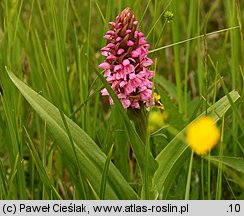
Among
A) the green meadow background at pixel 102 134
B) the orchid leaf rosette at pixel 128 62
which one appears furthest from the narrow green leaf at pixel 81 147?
the orchid leaf rosette at pixel 128 62

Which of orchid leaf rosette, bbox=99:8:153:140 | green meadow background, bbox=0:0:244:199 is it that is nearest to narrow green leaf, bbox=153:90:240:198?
green meadow background, bbox=0:0:244:199

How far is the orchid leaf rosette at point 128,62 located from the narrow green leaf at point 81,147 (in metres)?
0.13

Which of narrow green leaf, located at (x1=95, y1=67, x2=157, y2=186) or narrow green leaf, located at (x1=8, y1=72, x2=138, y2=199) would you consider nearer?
narrow green leaf, located at (x1=95, y1=67, x2=157, y2=186)

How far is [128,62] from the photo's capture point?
1.16m

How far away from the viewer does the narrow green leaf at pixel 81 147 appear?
1211 millimetres

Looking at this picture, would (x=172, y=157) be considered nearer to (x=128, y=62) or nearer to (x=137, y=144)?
(x=137, y=144)

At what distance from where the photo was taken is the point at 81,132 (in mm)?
1236

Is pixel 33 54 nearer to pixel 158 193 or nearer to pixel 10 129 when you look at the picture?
pixel 10 129

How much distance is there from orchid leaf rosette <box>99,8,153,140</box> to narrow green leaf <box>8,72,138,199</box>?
13 cm

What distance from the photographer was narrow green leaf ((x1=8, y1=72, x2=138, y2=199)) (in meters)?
1.21

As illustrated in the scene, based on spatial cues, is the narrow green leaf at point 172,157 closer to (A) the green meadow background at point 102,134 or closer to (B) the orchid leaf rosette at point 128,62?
(A) the green meadow background at point 102,134

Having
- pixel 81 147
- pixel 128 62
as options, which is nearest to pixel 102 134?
pixel 81 147

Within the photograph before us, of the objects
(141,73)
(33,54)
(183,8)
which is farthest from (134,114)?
(183,8)

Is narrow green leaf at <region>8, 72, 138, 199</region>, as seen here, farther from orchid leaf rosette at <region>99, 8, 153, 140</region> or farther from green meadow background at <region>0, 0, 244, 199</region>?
orchid leaf rosette at <region>99, 8, 153, 140</region>
